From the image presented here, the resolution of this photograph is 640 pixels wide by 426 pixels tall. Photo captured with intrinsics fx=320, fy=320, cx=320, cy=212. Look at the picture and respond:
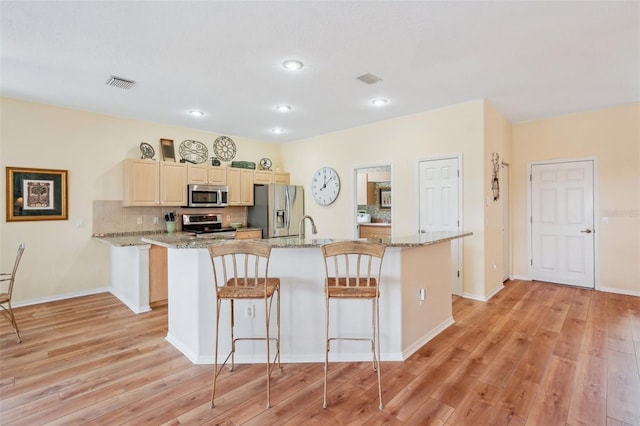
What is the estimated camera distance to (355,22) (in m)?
2.40

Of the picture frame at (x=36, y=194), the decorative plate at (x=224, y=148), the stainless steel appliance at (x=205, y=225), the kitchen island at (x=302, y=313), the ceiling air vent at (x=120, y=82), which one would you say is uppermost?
the ceiling air vent at (x=120, y=82)

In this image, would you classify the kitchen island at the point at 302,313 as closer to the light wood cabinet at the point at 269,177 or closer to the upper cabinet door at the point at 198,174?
the upper cabinet door at the point at 198,174

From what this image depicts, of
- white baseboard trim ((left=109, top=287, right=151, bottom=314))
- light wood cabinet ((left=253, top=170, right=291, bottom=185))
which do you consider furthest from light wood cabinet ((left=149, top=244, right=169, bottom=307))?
light wood cabinet ((left=253, top=170, right=291, bottom=185))

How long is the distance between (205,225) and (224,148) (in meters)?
1.55

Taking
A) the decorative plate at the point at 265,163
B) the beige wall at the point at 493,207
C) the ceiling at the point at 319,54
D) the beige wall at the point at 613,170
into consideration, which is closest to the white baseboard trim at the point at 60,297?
the ceiling at the point at 319,54

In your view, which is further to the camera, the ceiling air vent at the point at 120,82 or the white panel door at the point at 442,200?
the white panel door at the point at 442,200

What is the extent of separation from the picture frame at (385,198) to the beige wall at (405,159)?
160cm

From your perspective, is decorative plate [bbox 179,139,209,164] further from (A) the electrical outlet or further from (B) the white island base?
(A) the electrical outlet

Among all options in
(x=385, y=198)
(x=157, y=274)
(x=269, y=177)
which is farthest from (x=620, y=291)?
(x=157, y=274)

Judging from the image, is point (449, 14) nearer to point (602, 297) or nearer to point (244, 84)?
point (244, 84)

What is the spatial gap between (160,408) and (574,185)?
5.90 m

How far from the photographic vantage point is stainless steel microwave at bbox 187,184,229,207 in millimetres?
5324

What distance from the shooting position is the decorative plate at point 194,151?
5.56 metres

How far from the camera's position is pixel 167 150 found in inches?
209
